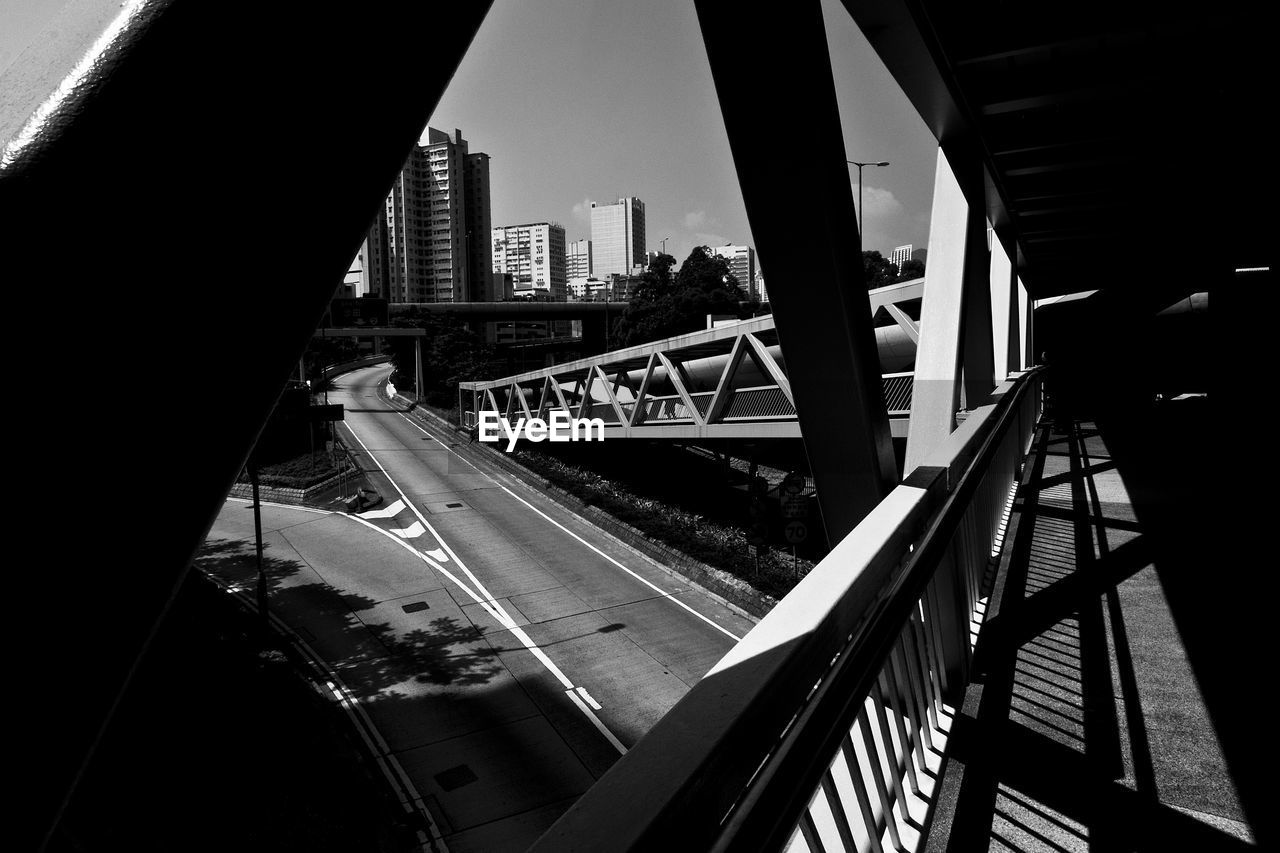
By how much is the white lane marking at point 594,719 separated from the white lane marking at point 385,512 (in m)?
14.9

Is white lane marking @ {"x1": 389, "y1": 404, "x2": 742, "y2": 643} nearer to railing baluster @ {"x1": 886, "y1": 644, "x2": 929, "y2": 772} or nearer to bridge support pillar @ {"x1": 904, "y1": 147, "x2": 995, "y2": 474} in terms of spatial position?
bridge support pillar @ {"x1": 904, "y1": 147, "x2": 995, "y2": 474}

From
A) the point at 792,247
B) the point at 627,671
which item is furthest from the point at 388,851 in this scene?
the point at 792,247

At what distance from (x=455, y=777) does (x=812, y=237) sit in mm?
10831

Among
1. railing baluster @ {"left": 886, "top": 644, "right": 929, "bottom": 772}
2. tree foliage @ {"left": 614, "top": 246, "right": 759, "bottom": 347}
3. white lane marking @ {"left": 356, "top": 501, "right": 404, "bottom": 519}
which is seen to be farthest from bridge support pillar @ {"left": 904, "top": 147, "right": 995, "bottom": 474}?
tree foliage @ {"left": 614, "top": 246, "right": 759, "bottom": 347}

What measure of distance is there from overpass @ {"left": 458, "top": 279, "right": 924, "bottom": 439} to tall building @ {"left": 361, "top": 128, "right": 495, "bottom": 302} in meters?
86.3

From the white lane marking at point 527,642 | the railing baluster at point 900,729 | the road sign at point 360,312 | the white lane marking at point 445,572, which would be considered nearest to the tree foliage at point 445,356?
the road sign at point 360,312

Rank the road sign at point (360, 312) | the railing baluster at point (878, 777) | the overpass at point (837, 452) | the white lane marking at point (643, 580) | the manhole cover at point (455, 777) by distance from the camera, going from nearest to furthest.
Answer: the overpass at point (837, 452) → the railing baluster at point (878, 777) → the manhole cover at point (455, 777) → the white lane marking at point (643, 580) → the road sign at point (360, 312)

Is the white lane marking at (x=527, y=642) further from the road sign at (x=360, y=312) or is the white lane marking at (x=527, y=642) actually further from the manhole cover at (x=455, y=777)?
the road sign at (x=360, y=312)

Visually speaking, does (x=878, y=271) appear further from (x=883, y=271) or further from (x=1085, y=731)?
(x=1085, y=731)

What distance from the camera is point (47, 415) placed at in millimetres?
688

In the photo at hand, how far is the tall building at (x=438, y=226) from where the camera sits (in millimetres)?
112812

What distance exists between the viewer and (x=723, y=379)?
66.1 feet

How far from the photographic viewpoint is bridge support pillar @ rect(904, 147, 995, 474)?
5711 millimetres

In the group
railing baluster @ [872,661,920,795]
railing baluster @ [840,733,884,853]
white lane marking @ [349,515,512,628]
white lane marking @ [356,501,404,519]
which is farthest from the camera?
white lane marking @ [356,501,404,519]
